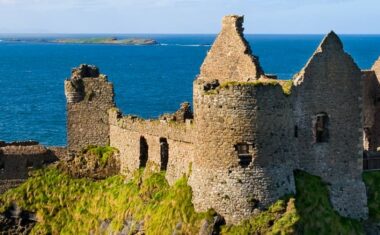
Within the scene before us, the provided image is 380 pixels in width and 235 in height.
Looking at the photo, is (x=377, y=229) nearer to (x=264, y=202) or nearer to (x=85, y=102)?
(x=264, y=202)

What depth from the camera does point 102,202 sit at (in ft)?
→ 139

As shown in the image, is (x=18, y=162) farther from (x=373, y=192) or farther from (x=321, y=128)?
(x=373, y=192)

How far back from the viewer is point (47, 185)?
45031 millimetres

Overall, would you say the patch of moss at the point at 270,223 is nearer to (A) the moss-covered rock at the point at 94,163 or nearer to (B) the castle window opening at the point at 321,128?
(B) the castle window opening at the point at 321,128

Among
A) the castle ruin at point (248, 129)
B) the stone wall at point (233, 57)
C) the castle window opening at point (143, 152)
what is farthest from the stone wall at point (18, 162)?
the stone wall at point (233, 57)

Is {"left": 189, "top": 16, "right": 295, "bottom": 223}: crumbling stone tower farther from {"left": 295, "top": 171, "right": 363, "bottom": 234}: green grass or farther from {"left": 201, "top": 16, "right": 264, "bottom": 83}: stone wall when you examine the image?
{"left": 201, "top": 16, "right": 264, "bottom": 83}: stone wall

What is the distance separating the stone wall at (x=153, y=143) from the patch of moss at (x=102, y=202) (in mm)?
753

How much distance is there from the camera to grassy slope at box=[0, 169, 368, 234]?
33.6m

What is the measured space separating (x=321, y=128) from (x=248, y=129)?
620 cm

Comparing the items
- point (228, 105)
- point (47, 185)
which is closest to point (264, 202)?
point (228, 105)

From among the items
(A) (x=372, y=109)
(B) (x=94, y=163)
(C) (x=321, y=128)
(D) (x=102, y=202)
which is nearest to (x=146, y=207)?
(D) (x=102, y=202)

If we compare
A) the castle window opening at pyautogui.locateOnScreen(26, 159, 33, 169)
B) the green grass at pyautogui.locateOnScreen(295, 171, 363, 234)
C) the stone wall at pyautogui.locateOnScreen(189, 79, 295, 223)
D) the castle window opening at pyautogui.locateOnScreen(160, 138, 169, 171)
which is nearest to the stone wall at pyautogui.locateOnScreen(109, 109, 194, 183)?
the castle window opening at pyautogui.locateOnScreen(160, 138, 169, 171)

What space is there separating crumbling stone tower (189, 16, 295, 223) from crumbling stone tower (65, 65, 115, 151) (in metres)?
13.3

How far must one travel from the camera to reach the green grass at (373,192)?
39.3 metres
